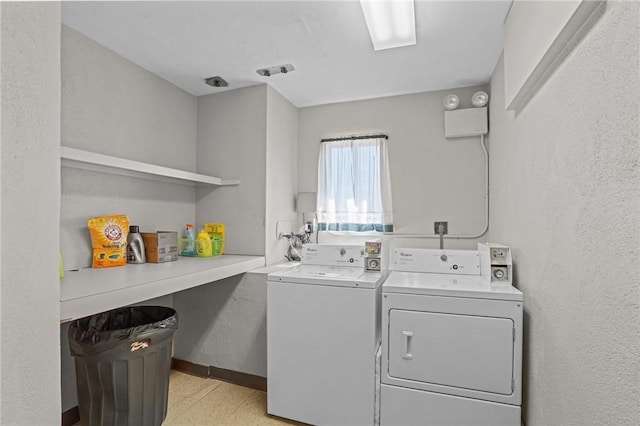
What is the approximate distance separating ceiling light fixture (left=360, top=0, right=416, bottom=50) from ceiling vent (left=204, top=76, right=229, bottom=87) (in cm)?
132

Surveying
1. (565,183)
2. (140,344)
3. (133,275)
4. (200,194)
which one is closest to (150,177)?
(200,194)

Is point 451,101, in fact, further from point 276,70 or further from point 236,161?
point 236,161

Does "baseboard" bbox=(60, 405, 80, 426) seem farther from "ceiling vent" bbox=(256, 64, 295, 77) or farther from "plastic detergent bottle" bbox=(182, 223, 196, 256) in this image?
"ceiling vent" bbox=(256, 64, 295, 77)

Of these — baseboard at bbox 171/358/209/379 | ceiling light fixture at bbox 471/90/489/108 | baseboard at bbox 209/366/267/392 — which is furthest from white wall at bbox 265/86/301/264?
ceiling light fixture at bbox 471/90/489/108

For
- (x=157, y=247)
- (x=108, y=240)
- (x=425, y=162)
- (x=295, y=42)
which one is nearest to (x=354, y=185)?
(x=425, y=162)

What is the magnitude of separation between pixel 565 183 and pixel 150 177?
103 inches

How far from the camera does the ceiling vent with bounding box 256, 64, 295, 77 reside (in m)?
2.47

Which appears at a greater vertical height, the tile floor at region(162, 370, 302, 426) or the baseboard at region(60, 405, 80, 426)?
the baseboard at region(60, 405, 80, 426)

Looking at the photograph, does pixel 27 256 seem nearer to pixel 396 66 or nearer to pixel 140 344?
pixel 140 344

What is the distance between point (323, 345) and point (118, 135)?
6.68 feet

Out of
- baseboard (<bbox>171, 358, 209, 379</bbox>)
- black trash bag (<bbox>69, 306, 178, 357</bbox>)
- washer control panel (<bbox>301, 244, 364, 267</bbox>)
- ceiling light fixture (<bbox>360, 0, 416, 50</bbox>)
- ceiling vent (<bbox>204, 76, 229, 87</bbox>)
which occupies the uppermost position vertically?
ceiling light fixture (<bbox>360, 0, 416, 50</bbox>)

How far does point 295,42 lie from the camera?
2.13 metres

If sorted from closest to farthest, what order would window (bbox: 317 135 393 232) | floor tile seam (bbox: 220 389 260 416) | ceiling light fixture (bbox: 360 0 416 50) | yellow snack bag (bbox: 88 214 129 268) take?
ceiling light fixture (bbox: 360 0 416 50), yellow snack bag (bbox: 88 214 129 268), floor tile seam (bbox: 220 389 260 416), window (bbox: 317 135 393 232)

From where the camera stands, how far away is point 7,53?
0.93 m
